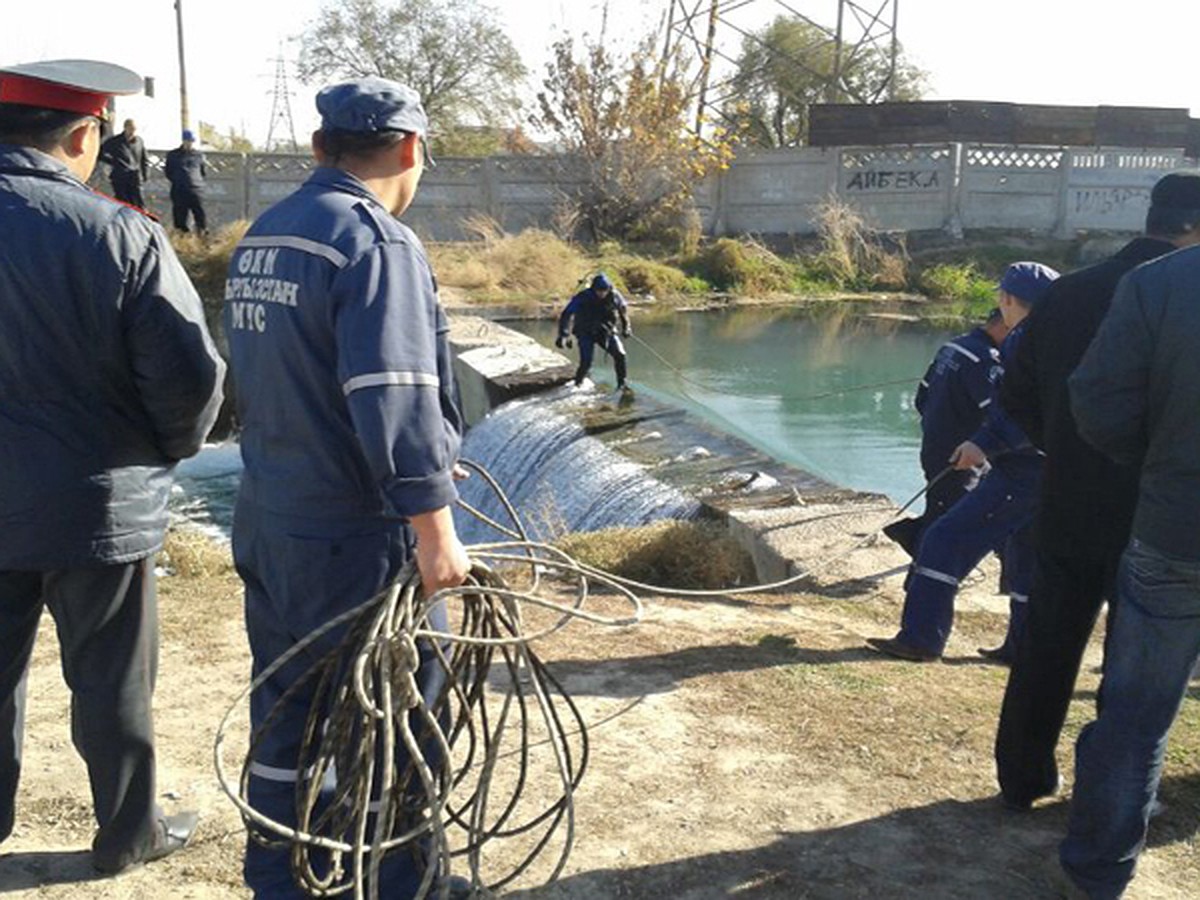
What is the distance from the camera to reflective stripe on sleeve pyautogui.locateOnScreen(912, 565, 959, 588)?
480 cm

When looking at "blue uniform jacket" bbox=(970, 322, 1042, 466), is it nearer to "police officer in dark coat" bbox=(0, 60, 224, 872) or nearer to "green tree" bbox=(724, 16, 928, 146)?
"police officer in dark coat" bbox=(0, 60, 224, 872)

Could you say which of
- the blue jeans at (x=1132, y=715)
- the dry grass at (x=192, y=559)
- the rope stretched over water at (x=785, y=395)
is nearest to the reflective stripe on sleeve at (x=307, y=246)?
the blue jeans at (x=1132, y=715)

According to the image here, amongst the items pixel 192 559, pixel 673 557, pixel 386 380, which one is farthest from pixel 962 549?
pixel 192 559

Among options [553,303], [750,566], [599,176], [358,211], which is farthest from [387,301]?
[599,176]

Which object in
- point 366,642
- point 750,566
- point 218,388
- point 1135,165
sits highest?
point 1135,165

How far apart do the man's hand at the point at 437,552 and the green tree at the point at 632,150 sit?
22.9 m

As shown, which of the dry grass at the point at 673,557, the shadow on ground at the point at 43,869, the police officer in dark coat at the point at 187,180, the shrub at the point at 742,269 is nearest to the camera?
the shadow on ground at the point at 43,869

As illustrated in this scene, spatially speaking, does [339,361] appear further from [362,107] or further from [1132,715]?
[1132,715]

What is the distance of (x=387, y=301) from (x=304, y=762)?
101 centimetres

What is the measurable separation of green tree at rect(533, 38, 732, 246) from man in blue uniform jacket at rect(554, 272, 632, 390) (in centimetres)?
1239

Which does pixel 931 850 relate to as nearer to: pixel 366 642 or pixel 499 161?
pixel 366 642

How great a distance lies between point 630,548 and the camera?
22.8 feet

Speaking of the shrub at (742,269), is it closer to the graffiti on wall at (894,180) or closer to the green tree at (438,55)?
the graffiti on wall at (894,180)

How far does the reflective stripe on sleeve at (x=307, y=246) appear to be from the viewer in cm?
254
